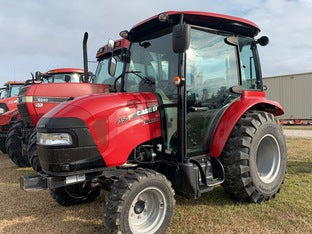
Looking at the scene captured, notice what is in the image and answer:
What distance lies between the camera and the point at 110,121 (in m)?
3.13

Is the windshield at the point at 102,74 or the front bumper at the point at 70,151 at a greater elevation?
the windshield at the point at 102,74

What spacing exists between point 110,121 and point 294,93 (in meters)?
18.7

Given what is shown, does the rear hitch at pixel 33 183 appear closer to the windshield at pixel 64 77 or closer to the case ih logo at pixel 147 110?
the case ih logo at pixel 147 110

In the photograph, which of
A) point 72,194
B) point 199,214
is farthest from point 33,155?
point 199,214

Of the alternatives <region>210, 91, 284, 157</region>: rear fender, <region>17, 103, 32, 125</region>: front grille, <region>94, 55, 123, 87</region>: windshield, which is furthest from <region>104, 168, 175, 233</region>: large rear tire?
<region>94, 55, 123, 87</region>: windshield

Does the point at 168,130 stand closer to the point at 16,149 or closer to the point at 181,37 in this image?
the point at 181,37

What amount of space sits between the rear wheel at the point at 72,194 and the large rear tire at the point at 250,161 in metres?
1.84

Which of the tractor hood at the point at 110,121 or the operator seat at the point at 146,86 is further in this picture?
the operator seat at the point at 146,86

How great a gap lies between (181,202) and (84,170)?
1.62 meters

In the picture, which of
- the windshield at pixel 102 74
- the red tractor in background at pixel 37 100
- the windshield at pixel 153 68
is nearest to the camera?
the windshield at pixel 153 68

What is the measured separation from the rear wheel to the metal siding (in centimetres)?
1757

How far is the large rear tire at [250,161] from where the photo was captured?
3.77m

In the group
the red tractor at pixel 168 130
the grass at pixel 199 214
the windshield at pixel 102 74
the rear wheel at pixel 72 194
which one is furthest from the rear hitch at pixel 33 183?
the windshield at pixel 102 74

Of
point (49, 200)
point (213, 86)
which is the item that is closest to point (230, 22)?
point (213, 86)
